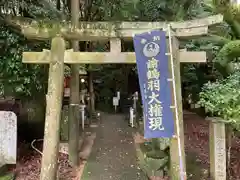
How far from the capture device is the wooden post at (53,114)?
6.45 meters

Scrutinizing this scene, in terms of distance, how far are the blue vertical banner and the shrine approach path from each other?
2.52 metres

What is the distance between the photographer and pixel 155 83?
5.57 metres

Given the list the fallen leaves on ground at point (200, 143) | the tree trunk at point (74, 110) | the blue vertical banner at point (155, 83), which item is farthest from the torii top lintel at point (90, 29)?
the fallen leaves on ground at point (200, 143)

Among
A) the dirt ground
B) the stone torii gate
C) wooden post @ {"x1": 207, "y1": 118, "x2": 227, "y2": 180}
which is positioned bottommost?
the dirt ground

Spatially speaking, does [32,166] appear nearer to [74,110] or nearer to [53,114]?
[74,110]

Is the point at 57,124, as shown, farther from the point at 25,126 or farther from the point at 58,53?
the point at 25,126

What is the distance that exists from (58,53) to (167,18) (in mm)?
6126

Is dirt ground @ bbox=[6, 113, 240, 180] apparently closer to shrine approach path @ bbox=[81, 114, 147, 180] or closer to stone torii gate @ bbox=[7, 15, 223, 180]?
shrine approach path @ bbox=[81, 114, 147, 180]

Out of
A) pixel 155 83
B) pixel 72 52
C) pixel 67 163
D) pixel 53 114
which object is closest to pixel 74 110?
pixel 67 163

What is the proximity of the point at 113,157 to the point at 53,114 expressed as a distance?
314 cm

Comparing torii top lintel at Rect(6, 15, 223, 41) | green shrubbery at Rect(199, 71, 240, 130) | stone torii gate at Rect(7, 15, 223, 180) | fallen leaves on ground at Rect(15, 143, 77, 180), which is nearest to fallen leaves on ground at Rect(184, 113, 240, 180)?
green shrubbery at Rect(199, 71, 240, 130)

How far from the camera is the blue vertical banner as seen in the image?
545cm

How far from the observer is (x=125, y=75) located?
61.1ft

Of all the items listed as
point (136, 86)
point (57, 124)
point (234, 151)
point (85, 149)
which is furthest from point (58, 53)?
point (136, 86)
